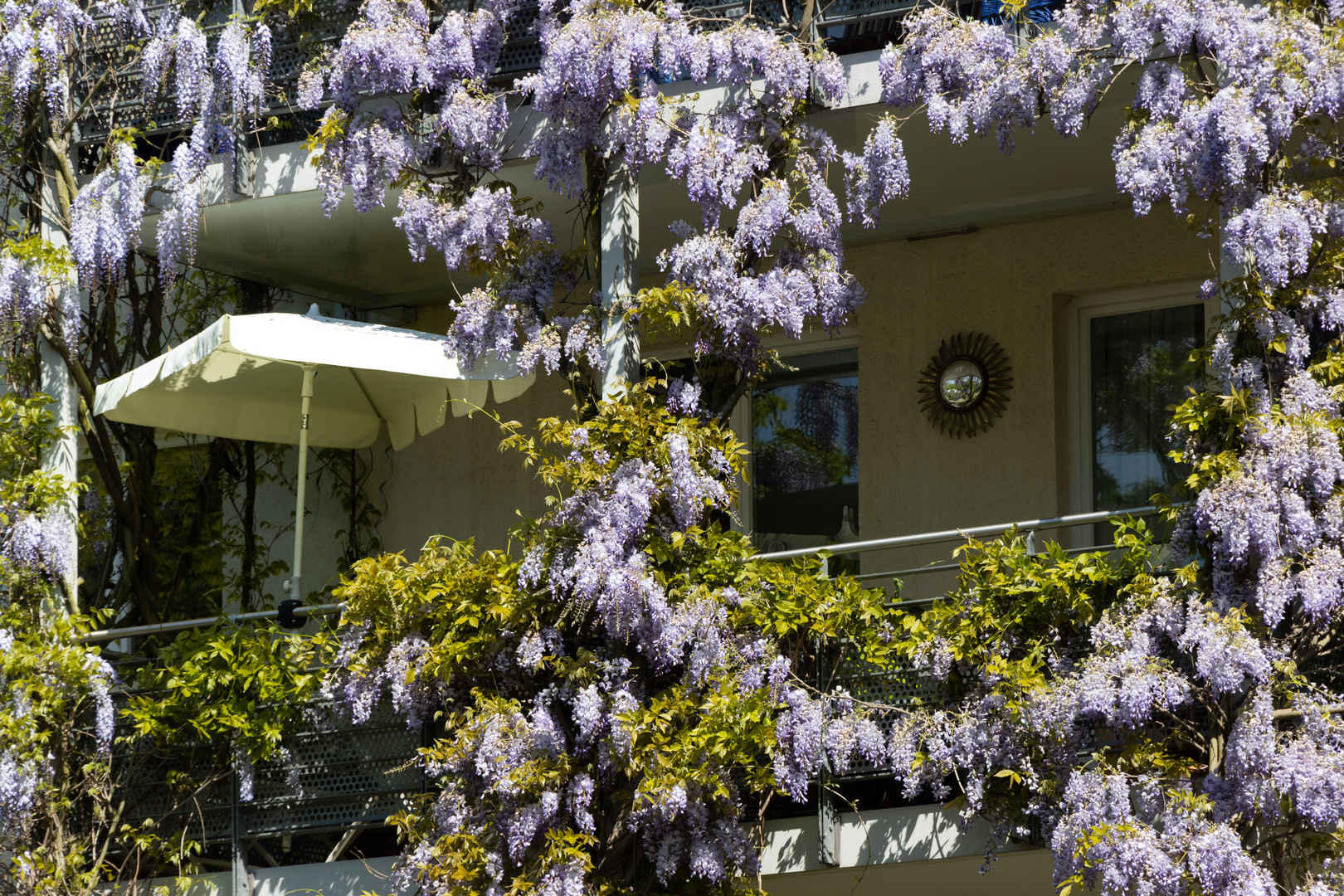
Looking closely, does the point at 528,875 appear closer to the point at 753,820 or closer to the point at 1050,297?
the point at 753,820

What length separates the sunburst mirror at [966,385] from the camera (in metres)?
8.46

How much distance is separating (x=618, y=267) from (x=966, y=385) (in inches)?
96.0

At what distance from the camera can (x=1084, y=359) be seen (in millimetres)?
8523

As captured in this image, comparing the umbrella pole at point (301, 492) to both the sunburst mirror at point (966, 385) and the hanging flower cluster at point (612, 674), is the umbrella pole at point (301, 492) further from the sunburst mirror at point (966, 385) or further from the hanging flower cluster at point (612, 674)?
the sunburst mirror at point (966, 385)

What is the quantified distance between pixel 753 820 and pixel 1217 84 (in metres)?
3.50

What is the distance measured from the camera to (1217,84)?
241 inches

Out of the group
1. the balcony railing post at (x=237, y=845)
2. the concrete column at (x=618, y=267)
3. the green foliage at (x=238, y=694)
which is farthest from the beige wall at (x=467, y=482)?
the balcony railing post at (x=237, y=845)

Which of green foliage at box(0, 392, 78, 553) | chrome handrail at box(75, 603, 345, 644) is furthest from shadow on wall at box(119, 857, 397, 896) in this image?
green foliage at box(0, 392, 78, 553)

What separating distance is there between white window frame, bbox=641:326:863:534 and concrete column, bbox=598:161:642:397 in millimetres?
1972

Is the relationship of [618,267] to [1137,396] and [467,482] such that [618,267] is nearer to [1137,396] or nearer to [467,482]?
[1137,396]

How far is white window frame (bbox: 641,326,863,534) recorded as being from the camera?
9.14 m

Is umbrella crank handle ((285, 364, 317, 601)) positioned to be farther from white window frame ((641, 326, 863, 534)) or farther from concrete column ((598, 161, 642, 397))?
white window frame ((641, 326, 863, 534))

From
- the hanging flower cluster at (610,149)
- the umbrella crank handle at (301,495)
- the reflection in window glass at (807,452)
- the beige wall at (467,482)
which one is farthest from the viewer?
the beige wall at (467,482)

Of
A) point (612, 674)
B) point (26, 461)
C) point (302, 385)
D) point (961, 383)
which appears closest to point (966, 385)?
point (961, 383)
